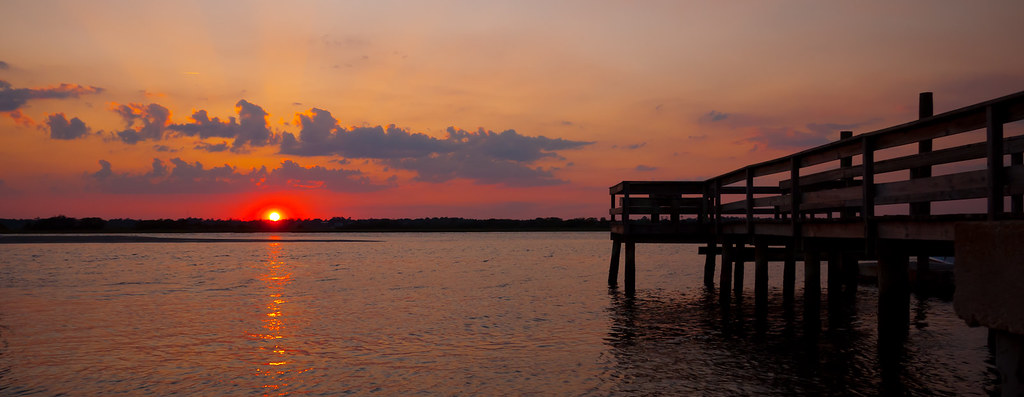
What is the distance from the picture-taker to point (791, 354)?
12.1m

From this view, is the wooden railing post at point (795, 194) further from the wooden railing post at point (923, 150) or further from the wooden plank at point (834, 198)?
the wooden railing post at point (923, 150)

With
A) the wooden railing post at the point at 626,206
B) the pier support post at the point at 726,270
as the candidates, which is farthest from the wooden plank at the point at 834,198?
the wooden railing post at the point at 626,206

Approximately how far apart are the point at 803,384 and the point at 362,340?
7962 millimetres

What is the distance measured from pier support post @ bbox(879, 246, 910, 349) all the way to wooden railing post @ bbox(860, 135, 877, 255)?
0.24 m

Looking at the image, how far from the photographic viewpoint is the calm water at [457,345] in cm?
1002

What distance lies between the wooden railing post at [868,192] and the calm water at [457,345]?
77.8 inches

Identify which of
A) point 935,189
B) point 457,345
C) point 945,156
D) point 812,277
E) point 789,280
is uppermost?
point 945,156

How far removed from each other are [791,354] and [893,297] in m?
1.96

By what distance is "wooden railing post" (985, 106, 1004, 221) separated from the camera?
7.43 metres

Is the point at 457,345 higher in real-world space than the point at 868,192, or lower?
lower

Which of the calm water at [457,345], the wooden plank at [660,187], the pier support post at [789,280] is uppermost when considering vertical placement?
the wooden plank at [660,187]

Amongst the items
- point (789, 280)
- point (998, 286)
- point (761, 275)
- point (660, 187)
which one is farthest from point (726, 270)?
point (998, 286)

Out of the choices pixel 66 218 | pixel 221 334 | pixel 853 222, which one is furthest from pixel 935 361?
pixel 66 218

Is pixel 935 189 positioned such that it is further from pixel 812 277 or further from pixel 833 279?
pixel 833 279
